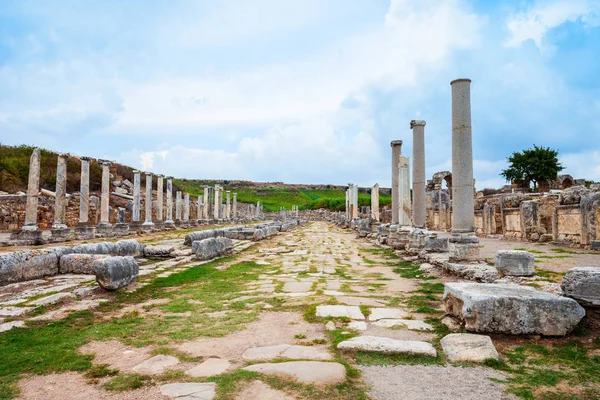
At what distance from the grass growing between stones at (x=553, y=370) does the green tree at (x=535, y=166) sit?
39.1m

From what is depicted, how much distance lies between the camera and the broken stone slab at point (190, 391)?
274 cm

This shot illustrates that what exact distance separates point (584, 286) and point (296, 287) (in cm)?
449

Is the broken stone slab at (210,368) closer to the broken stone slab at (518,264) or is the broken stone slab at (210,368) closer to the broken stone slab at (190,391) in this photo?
the broken stone slab at (190,391)

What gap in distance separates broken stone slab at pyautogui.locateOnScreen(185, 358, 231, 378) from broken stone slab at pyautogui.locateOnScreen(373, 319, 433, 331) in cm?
206

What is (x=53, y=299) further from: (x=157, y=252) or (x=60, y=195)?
(x=60, y=195)

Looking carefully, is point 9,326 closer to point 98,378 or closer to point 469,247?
point 98,378

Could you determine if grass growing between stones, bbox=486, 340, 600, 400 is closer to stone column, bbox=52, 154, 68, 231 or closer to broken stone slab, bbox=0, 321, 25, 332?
broken stone slab, bbox=0, 321, 25, 332

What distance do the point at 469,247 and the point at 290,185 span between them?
330ft

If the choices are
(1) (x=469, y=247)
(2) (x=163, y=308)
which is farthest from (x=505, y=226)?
(2) (x=163, y=308)

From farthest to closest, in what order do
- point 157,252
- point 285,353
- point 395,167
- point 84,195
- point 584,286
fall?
1. point 84,195
2. point 395,167
3. point 157,252
4. point 584,286
5. point 285,353

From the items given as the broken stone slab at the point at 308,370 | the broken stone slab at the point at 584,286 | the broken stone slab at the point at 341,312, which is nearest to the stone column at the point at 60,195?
the broken stone slab at the point at 341,312

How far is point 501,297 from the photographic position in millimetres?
4203

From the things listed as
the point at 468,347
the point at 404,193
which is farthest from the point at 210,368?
the point at 404,193

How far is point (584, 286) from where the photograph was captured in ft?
14.3
